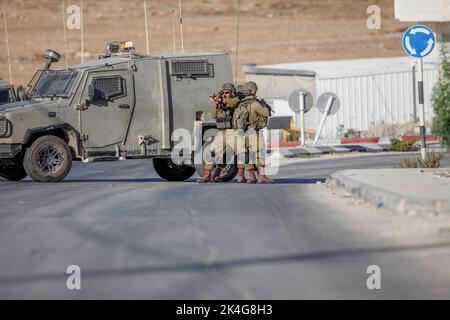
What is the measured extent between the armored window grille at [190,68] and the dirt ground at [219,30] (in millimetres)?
45065

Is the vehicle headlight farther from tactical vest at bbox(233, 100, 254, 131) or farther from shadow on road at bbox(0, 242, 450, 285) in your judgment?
shadow on road at bbox(0, 242, 450, 285)

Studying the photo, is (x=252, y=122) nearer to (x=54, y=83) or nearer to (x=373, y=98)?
(x=54, y=83)

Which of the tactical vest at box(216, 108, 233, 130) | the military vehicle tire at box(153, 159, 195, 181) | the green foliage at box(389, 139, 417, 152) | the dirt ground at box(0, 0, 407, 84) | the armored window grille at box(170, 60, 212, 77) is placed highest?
the dirt ground at box(0, 0, 407, 84)

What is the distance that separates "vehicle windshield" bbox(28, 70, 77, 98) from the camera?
18688 mm

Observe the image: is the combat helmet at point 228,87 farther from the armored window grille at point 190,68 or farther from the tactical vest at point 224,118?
the armored window grille at point 190,68

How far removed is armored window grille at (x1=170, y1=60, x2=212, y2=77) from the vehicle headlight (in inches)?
117

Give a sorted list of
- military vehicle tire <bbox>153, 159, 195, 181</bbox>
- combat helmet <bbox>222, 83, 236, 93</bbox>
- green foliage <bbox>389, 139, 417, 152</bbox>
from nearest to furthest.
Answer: combat helmet <bbox>222, 83, 236, 93</bbox> < military vehicle tire <bbox>153, 159, 195, 181</bbox> < green foliage <bbox>389, 139, 417, 152</bbox>

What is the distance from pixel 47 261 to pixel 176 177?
12.0 m

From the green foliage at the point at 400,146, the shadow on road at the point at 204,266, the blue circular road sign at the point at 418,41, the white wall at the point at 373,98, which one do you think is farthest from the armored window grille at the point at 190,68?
the white wall at the point at 373,98

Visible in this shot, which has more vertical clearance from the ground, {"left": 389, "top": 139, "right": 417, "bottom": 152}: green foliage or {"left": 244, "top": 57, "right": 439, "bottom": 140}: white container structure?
{"left": 244, "top": 57, "right": 439, "bottom": 140}: white container structure

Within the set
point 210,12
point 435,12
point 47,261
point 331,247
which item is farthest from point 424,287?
point 210,12

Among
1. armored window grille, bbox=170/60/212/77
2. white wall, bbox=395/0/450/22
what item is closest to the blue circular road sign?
armored window grille, bbox=170/60/212/77

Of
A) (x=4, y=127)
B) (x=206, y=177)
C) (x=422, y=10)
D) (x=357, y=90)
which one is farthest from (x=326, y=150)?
(x=4, y=127)

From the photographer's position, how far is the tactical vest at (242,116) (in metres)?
17.6
